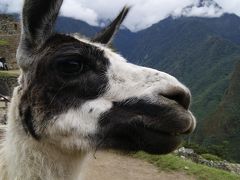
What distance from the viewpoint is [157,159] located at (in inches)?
474

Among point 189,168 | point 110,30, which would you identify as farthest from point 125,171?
point 110,30

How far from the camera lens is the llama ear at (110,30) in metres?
4.25

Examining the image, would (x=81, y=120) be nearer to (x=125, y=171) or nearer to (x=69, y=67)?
(x=69, y=67)

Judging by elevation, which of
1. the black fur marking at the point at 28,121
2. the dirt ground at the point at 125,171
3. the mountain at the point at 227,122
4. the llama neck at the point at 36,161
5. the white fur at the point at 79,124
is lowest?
the mountain at the point at 227,122

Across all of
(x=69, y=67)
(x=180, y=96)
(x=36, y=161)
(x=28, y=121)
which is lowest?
(x=36, y=161)

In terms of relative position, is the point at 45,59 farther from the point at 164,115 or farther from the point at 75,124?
the point at 164,115

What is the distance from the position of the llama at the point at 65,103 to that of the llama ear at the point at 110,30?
0.55 metres

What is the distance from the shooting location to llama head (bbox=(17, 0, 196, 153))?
3336mm

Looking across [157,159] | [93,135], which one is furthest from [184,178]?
[93,135]

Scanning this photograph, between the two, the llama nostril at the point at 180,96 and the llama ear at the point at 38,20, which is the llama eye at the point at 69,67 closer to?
the llama ear at the point at 38,20

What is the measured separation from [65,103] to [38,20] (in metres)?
0.67

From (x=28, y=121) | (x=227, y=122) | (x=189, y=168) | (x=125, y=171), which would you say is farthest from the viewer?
(x=227, y=122)

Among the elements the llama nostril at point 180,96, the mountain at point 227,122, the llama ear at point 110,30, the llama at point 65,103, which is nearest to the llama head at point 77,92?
the llama at point 65,103

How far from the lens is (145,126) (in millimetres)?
3244
